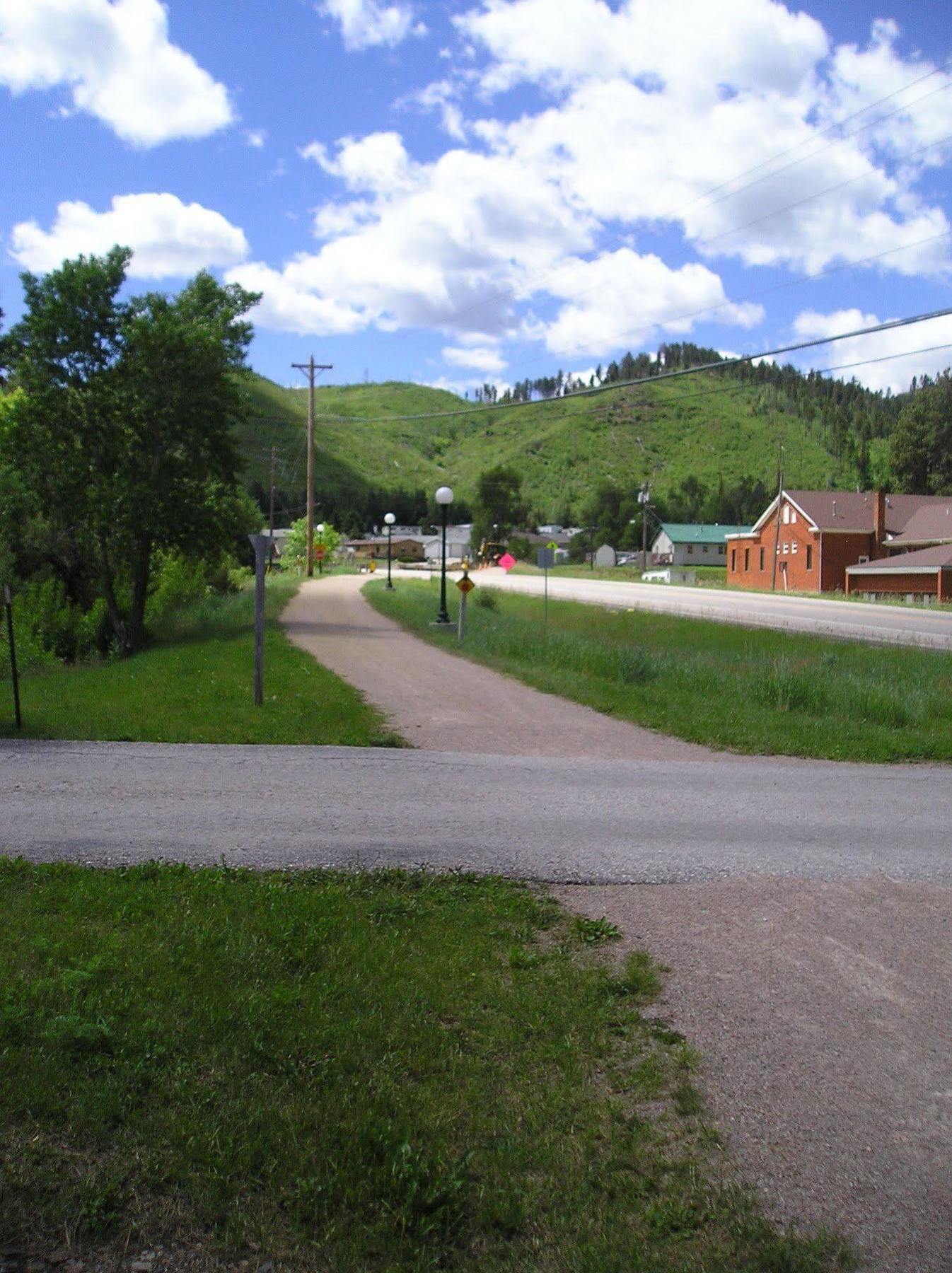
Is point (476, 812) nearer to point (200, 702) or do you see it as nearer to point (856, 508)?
point (200, 702)

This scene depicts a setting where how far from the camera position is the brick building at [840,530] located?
64188 millimetres

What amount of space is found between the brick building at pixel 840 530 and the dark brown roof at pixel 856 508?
0.04m

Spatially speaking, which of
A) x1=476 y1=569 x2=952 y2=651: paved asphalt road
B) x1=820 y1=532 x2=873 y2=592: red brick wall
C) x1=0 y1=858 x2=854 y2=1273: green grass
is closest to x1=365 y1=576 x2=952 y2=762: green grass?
x1=476 y1=569 x2=952 y2=651: paved asphalt road

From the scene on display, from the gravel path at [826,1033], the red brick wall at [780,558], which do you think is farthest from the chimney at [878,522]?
the gravel path at [826,1033]

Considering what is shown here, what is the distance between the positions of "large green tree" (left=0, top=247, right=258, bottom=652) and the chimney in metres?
49.1

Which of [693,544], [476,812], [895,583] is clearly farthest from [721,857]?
[693,544]

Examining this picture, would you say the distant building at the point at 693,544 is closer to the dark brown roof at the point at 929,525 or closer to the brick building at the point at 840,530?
the brick building at the point at 840,530

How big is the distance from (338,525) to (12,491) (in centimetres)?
12670

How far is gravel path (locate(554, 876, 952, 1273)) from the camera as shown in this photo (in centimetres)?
338

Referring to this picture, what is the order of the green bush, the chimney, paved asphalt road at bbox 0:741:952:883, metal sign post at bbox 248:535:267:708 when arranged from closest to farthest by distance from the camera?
paved asphalt road at bbox 0:741:952:883, metal sign post at bbox 248:535:267:708, the green bush, the chimney

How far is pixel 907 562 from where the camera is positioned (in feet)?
189

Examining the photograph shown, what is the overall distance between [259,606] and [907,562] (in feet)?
168

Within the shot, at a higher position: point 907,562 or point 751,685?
point 907,562

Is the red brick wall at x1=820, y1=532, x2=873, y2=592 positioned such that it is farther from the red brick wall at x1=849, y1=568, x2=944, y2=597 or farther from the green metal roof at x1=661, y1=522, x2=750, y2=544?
the green metal roof at x1=661, y1=522, x2=750, y2=544
